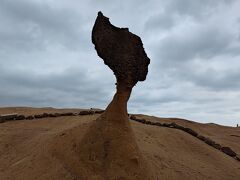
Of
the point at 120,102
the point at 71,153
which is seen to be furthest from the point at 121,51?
the point at 71,153

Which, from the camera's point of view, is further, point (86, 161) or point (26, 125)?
point (26, 125)

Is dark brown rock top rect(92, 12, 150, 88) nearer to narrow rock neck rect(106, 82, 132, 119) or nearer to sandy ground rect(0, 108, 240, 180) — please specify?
narrow rock neck rect(106, 82, 132, 119)

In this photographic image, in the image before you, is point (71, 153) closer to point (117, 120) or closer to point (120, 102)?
point (117, 120)

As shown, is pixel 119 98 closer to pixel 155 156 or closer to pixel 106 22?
pixel 106 22

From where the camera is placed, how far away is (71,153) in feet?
22.4

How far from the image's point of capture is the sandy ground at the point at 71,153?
A: 689 cm

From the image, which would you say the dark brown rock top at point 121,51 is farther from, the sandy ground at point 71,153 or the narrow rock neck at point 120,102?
the sandy ground at point 71,153

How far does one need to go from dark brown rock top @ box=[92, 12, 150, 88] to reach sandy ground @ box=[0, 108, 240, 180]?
4.68 feet

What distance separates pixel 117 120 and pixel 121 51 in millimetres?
1080

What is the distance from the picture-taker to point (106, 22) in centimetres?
665

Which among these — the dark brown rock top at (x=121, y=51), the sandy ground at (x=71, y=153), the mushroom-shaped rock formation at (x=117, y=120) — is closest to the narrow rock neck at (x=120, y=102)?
the mushroom-shaped rock formation at (x=117, y=120)

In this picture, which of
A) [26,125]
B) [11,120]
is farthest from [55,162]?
[11,120]

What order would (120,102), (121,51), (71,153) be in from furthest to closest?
(71,153) < (120,102) < (121,51)

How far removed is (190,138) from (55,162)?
4314mm
